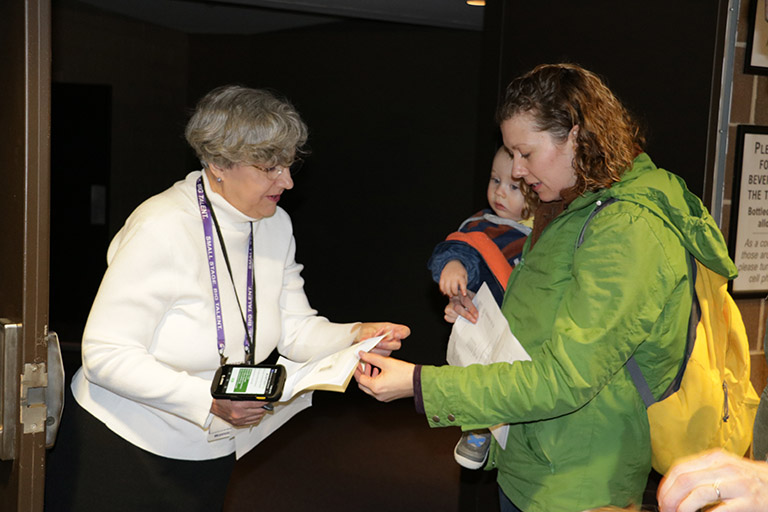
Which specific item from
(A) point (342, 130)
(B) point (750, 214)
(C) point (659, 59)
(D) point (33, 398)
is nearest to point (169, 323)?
(D) point (33, 398)

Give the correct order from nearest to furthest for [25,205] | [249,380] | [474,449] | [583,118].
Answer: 1. [25,205]
2. [583,118]
3. [249,380]
4. [474,449]

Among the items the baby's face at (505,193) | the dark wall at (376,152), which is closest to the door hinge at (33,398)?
the baby's face at (505,193)

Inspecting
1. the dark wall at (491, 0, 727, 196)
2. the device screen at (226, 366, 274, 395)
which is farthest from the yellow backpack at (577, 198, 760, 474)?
the device screen at (226, 366, 274, 395)

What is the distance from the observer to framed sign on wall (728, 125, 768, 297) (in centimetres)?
255

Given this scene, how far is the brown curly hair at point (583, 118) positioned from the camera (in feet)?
5.98

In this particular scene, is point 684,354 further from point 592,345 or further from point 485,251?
point 485,251

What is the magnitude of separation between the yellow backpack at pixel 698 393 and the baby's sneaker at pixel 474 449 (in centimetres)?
63

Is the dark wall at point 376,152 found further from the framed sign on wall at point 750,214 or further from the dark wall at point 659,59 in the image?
the framed sign on wall at point 750,214

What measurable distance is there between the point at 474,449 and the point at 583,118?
1.15 metres

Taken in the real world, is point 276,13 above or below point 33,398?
above

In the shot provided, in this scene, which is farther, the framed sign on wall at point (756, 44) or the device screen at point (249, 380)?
the framed sign on wall at point (756, 44)

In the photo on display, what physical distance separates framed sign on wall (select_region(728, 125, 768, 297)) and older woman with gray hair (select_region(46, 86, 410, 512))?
1208 mm

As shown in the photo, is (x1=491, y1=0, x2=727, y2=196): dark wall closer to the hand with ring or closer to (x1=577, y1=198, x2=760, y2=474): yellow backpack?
(x1=577, y1=198, x2=760, y2=474): yellow backpack

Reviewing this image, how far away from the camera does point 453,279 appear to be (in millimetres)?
2490
